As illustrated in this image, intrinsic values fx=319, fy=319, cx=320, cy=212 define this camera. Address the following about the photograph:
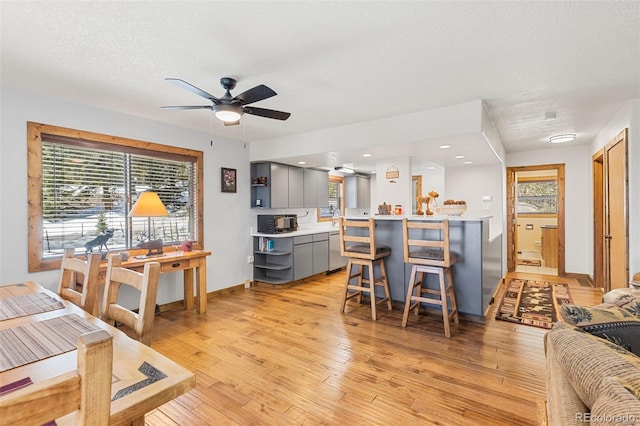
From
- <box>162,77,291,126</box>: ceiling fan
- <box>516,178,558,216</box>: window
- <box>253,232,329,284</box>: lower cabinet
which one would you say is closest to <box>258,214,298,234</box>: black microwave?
<box>253,232,329,284</box>: lower cabinet

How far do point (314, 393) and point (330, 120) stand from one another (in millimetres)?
2920

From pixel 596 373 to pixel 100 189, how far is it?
4.15 meters

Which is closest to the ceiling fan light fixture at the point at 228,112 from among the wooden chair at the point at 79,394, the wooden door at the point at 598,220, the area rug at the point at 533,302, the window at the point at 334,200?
the wooden chair at the point at 79,394

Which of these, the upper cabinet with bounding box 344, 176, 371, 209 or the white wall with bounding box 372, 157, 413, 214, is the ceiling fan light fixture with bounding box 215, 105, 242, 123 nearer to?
the white wall with bounding box 372, 157, 413, 214

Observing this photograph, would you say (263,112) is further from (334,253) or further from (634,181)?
(334,253)

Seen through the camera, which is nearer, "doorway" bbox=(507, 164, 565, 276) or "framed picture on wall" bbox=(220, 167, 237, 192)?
"framed picture on wall" bbox=(220, 167, 237, 192)

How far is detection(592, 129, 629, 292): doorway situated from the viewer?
131 inches

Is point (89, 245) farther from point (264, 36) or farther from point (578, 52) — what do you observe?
point (578, 52)

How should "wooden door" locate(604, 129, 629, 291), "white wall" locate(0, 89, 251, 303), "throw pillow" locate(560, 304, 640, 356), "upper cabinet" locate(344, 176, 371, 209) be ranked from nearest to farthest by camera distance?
1. "throw pillow" locate(560, 304, 640, 356)
2. "white wall" locate(0, 89, 251, 303)
3. "wooden door" locate(604, 129, 629, 291)
4. "upper cabinet" locate(344, 176, 371, 209)

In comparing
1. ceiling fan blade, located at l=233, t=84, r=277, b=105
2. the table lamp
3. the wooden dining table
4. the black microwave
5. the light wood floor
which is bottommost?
the light wood floor

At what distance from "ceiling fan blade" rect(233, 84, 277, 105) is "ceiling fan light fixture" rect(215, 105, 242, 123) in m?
0.07

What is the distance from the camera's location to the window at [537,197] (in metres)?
7.67

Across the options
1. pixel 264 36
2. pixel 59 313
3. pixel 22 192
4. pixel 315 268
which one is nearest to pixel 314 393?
pixel 59 313

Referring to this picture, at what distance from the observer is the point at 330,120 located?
389 cm
